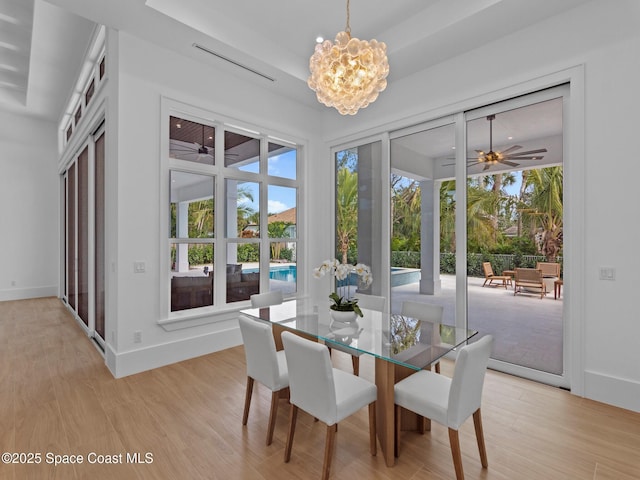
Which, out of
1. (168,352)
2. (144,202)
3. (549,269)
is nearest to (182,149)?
(144,202)

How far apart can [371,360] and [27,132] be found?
848 centimetres

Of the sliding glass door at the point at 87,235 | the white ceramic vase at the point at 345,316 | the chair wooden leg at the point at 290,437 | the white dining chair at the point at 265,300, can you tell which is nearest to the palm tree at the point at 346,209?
the white dining chair at the point at 265,300

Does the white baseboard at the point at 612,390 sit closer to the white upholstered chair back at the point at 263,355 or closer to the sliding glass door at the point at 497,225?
the sliding glass door at the point at 497,225

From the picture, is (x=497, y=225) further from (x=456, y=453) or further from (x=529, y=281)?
(x=456, y=453)

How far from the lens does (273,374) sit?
6.76 feet

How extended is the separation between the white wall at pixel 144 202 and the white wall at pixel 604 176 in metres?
3.61

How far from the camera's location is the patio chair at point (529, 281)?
306cm

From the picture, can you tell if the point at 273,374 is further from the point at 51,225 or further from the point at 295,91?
the point at 51,225

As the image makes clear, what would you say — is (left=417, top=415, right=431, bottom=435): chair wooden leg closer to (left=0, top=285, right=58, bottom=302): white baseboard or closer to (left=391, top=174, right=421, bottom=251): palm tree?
(left=391, top=174, right=421, bottom=251): palm tree

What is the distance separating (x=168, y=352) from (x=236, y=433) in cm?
163

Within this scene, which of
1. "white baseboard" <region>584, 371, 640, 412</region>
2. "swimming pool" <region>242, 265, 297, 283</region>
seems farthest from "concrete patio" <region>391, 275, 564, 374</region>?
"swimming pool" <region>242, 265, 297, 283</region>

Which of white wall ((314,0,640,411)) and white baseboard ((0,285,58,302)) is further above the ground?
white wall ((314,0,640,411))

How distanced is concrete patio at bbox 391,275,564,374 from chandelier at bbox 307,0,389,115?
2.30m

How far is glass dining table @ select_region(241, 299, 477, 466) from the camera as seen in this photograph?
1.88 metres
